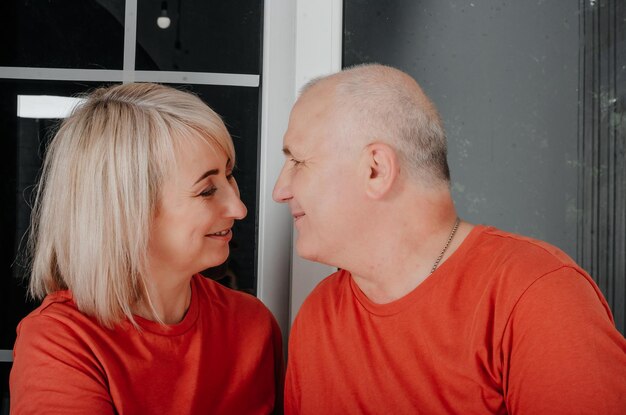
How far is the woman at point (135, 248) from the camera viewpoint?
4.40 feet

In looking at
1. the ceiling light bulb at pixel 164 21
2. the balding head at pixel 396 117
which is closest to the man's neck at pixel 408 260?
the balding head at pixel 396 117

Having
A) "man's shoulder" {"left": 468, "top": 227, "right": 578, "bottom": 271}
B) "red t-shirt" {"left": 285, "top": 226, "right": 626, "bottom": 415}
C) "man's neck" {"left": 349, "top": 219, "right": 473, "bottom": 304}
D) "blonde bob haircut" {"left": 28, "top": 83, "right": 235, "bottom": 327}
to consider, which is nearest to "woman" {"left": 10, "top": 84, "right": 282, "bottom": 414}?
"blonde bob haircut" {"left": 28, "top": 83, "right": 235, "bottom": 327}

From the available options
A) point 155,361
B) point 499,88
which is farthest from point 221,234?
point 499,88

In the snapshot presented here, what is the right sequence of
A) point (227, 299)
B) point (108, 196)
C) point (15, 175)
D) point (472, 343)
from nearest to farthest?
point (472, 343) → point (108, 196) → point (227, 299) → point (15, 175)

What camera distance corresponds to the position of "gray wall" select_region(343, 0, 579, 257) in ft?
5.86

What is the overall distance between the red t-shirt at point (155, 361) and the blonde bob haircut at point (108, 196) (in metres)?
0.07

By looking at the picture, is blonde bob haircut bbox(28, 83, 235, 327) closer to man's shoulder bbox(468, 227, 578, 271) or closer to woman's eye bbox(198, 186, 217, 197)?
woman's eye bbox(198, 186, 217, 197)

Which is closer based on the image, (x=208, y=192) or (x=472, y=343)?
(x=472, y=343)

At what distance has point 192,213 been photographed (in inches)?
56.4

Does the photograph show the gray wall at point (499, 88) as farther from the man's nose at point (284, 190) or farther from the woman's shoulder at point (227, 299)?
the woman's shoulder at point (227, 299)

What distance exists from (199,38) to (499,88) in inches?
36.0

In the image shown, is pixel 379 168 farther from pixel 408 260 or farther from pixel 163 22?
pixel 163 22

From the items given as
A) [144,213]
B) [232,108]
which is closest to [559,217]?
[232,108]

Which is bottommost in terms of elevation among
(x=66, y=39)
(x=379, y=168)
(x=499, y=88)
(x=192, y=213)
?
(x=192, y=213)
